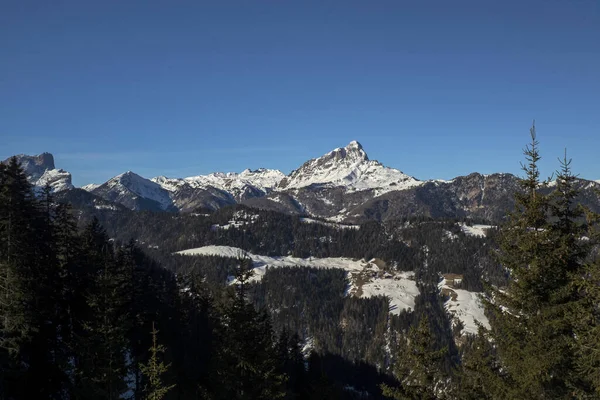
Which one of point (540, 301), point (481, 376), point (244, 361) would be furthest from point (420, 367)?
point (244, 361)

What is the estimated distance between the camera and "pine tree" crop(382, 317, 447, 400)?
2156 centimetres

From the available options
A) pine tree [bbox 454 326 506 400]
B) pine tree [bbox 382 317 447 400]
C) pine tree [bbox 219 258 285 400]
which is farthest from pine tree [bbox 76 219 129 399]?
pine tree [bbox 454 326 506 400]

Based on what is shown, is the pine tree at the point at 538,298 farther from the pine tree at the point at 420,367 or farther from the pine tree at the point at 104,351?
the pine tree at the point at 104,351

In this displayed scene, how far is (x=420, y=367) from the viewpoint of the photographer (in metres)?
21.7

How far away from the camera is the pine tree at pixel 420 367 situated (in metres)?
21.6

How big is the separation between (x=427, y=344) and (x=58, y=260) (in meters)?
43.3

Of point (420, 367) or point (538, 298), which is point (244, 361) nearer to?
point (420, 367)

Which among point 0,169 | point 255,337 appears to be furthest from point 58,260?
point 255,337

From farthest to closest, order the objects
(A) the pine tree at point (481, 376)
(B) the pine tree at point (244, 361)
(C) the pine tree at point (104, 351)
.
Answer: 1. (B) the pine tree at point (244, 361)
2. (C) the pine tree at point (104, 351)
3. (A) the pine tree at point (481, 376)

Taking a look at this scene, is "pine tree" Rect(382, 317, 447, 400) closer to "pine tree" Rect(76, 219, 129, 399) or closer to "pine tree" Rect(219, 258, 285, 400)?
→ "pine tree" Rect(219, 258, 285, 400)

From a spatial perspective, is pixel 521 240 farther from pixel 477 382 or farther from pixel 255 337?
pixel 255 337

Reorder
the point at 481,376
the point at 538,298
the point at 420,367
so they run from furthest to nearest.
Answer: the point at 481,376 → the point at 420,367 → the point at 538,298

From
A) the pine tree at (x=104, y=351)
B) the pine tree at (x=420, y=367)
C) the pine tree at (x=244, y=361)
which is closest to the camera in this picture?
the pine tree at (x=420, y=367)

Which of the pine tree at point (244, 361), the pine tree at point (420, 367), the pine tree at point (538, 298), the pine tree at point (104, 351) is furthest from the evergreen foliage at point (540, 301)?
the pine tree at point (104, 351)
